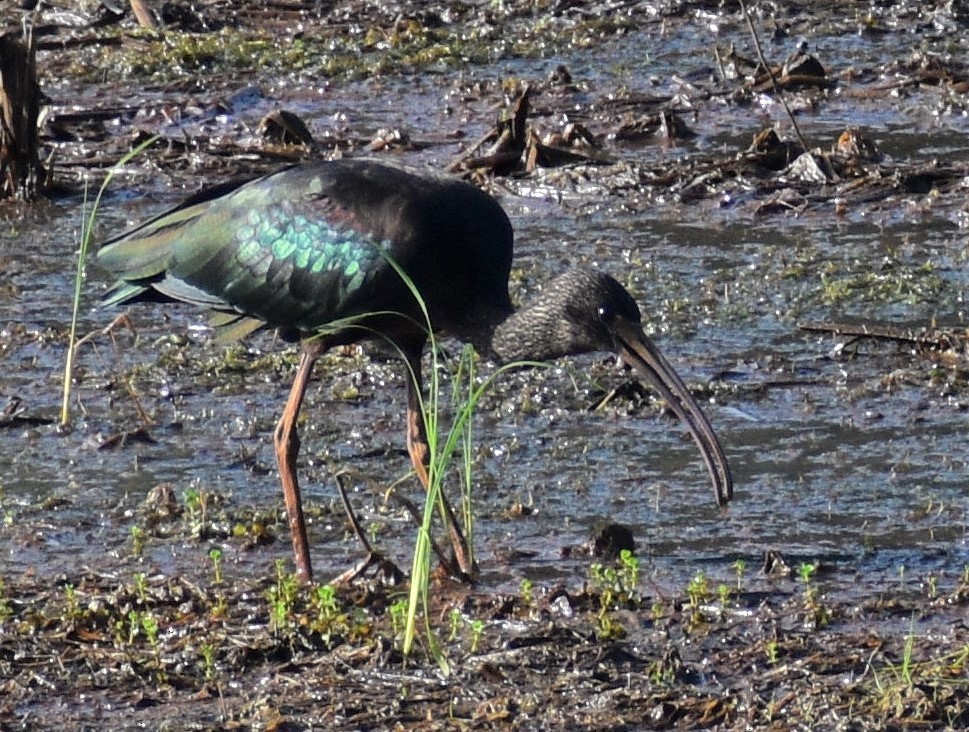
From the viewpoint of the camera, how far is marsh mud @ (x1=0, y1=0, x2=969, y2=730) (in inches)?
197

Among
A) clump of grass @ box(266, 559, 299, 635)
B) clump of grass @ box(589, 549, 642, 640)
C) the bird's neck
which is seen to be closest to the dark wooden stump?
the bird's neck

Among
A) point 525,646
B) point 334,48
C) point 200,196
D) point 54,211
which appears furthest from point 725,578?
point 334,48

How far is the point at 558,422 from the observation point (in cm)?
703

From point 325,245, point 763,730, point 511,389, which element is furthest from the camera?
point 511,389

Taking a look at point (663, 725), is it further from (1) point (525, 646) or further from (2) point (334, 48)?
(2) point (334, 48)

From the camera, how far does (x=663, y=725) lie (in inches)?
185

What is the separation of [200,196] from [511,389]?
1.37 m

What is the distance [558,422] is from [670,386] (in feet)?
4.51

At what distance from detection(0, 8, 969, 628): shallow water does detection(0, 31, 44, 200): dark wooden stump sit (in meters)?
0.23

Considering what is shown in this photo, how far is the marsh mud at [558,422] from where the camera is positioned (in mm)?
5000

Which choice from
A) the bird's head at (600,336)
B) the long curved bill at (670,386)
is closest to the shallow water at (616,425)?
the long curved bill at (670,386)

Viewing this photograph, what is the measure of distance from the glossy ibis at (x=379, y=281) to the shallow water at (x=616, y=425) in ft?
1.03

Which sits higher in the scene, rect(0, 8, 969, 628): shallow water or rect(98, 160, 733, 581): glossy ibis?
rect(98, 160, 733, 581): glossy ibis

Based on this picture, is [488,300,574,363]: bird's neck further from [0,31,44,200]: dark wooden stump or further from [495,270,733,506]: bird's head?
[0,31,44,200]: dark wooden stump
